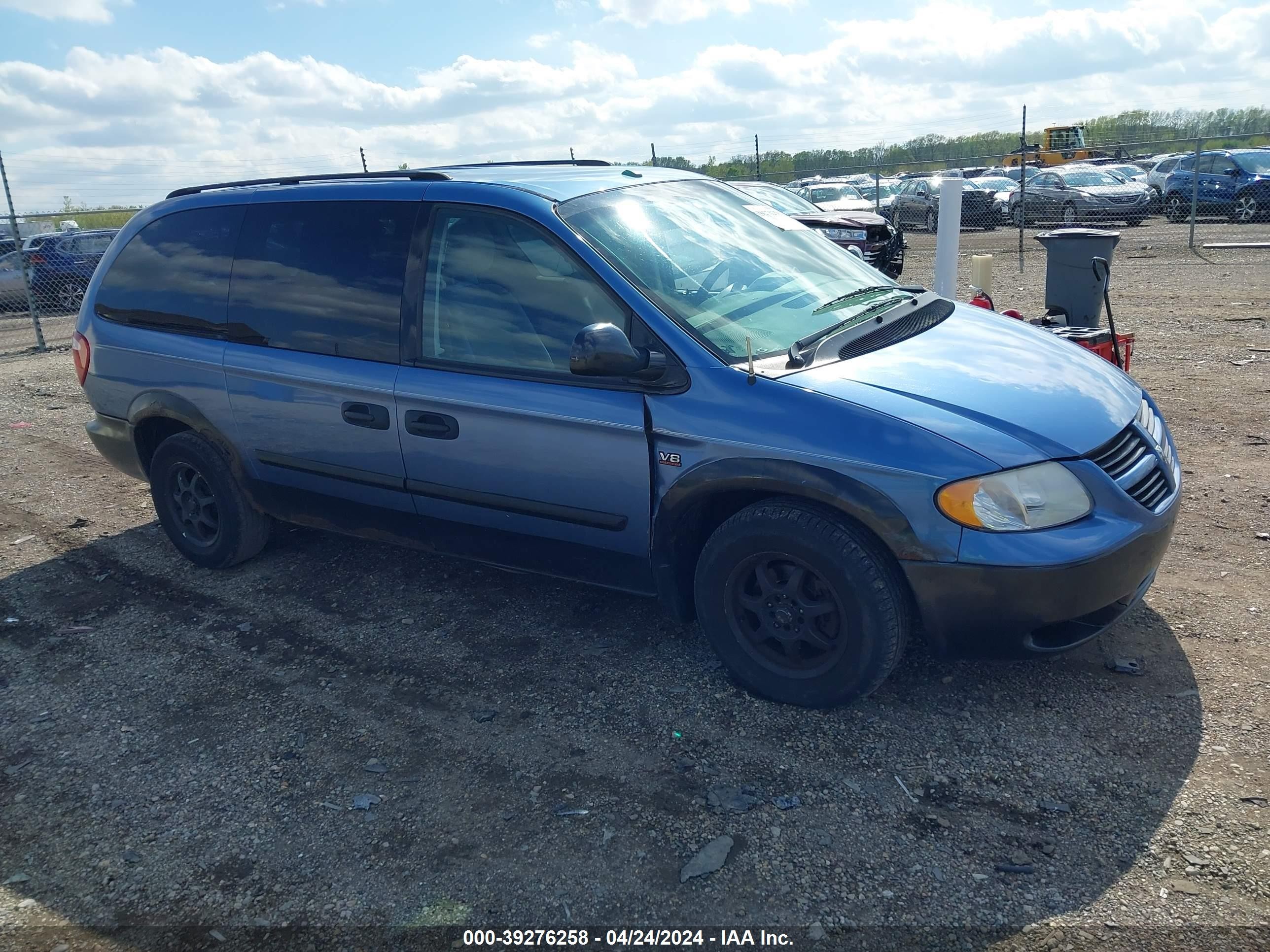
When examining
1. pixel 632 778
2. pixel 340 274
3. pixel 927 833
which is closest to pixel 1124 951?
pixel 927 833

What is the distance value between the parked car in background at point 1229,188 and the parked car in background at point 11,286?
24112 mm

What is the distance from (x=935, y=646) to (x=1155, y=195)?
A: 25361 mm

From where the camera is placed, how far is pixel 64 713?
3.90m

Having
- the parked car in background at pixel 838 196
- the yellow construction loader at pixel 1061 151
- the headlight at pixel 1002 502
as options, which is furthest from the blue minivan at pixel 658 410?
the yellow construction loader at pixel 1061 151

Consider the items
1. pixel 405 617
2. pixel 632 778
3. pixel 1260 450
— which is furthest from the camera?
pixel 1260 450

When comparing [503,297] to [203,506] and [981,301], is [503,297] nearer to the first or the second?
[203,506]

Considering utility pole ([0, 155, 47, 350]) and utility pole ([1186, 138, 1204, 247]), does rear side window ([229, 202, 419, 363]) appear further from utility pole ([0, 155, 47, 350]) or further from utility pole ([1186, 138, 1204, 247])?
utility pole ([1186, 138, 1204, 247])

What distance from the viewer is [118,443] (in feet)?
17.2

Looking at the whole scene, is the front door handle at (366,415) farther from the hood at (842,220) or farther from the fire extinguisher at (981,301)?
the hood at (842,220)

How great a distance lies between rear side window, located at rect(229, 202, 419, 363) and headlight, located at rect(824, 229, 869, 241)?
10.8 metres

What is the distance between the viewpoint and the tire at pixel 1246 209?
2102 centimetres

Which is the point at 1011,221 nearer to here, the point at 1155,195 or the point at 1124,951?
the point at 1155,195

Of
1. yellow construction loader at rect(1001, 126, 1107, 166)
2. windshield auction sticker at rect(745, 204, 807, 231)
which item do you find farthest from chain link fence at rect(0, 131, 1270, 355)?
windshield auction sticker at rect(745, 204, 807, 231)

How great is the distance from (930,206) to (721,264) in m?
24.2
